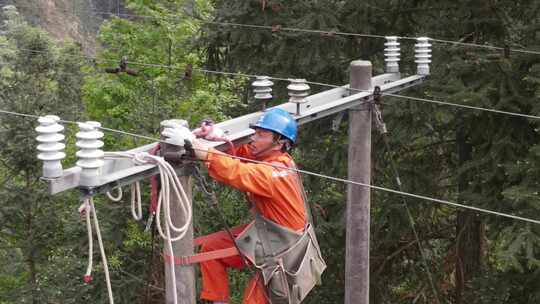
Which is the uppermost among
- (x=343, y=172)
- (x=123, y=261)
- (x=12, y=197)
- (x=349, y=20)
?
(x=349, y=20)

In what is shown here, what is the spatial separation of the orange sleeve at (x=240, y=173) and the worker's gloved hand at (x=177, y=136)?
180 millimetres

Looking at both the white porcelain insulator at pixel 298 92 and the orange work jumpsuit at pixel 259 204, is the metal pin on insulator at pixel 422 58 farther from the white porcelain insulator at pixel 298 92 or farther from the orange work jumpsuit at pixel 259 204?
the orange work jumpsuit at pixel 259 204

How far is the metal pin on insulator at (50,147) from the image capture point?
3590 millimetres

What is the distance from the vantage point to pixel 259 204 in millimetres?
5070

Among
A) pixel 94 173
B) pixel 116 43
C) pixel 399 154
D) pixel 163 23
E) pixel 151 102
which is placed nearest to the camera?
pixel 94 173

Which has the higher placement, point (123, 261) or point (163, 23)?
point (163, 23)

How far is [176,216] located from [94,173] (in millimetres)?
662

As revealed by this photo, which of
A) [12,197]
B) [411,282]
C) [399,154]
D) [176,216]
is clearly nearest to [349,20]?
[399,154]

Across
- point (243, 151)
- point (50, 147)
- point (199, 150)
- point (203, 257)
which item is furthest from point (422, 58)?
point (50, 147)

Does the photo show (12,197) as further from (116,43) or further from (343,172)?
(116,43)

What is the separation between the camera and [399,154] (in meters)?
11.4

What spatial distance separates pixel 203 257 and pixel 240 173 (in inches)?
23.0

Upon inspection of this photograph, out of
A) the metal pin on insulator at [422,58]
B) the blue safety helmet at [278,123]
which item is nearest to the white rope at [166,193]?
the blue safety helmet at [278,123]

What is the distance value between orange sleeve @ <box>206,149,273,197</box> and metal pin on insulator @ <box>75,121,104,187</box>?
2.58 ft
